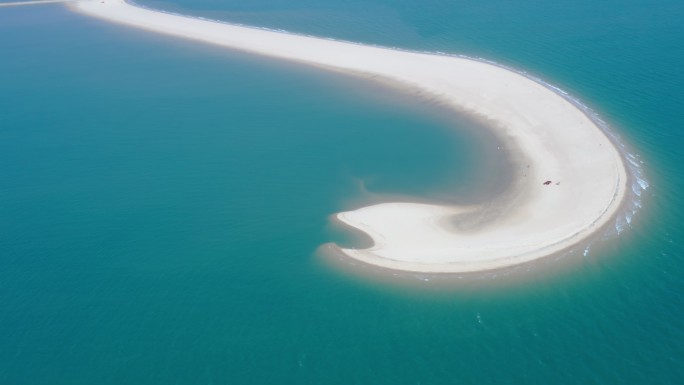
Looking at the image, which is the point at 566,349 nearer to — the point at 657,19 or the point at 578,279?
the point at 578,279

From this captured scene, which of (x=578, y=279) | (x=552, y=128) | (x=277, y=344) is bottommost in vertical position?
(x=277, y=344)

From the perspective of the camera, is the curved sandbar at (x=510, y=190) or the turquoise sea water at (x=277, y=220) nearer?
the turquoise sea water at (x=277, y=220)

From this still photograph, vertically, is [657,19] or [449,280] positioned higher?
[657,19]

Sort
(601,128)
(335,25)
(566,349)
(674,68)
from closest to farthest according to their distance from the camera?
(566,349) → (601,128) → (674,68) → (335,25)

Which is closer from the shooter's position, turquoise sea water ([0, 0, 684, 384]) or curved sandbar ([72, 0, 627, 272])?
turquoise sea water ([0, 0, 684, 384])

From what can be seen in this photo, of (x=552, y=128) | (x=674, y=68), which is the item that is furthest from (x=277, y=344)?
(x=674, y=68)
